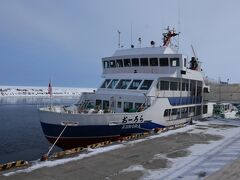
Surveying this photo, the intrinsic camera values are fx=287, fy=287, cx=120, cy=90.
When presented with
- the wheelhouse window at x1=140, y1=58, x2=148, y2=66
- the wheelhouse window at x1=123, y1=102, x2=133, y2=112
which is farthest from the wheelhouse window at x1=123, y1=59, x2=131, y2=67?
the wheelhouse window at x1=123, y1=102, x2=133, y2=112

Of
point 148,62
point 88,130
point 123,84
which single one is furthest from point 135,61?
point 88,130

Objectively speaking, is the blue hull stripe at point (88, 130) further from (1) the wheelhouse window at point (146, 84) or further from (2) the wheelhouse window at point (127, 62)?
(2) the wheelhouse window at point (127, 62)

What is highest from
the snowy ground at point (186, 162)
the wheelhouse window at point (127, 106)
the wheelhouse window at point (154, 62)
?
the wheelhouse window at point (154, 62)

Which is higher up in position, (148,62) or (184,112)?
(148,62)

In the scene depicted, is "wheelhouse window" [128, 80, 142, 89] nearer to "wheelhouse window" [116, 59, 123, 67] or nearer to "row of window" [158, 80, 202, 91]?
"row of window" [158, 80, 202, 91]

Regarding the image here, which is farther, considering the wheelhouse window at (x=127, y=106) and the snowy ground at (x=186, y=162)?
the wheelhouse window at (x=127, y=106)

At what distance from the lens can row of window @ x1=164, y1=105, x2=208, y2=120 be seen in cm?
2376

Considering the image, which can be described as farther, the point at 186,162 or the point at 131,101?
the point at 131,101

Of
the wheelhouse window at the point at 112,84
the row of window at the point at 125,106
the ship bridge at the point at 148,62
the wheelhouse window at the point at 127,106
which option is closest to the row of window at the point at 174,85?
the ship bridge at the point at 148,62

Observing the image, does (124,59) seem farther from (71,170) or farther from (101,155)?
(71,170)

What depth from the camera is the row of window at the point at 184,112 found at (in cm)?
2376

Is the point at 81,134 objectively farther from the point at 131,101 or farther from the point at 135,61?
the point at 135,61

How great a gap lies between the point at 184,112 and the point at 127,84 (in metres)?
7.08

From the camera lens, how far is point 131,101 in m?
21.4
